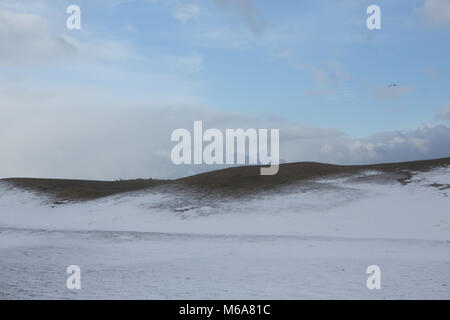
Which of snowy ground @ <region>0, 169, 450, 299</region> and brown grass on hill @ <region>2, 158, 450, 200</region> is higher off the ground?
brown grass on hill @ <region>2, 158, 450, 200</region>

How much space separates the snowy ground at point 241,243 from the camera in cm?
1251

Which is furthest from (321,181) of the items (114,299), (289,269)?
(114,299)

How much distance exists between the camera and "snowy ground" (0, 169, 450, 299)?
12508 mm

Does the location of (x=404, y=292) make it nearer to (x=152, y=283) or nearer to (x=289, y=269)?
(x=289, y=269)

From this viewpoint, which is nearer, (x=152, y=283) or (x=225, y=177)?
(x=152, y=283)

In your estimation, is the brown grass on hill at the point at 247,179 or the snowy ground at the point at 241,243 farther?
the brown grass on hill at the point at 247,179

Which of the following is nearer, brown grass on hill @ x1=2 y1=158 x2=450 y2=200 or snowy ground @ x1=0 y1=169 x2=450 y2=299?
snowy ground @ x1=0 y1=169 x2=450 y2=299

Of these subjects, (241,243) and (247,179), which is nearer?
(241,243)

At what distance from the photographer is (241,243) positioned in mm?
23062

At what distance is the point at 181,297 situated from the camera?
11258mm

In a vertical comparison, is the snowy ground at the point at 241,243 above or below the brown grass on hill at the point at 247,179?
below

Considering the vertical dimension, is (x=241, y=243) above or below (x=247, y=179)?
below
